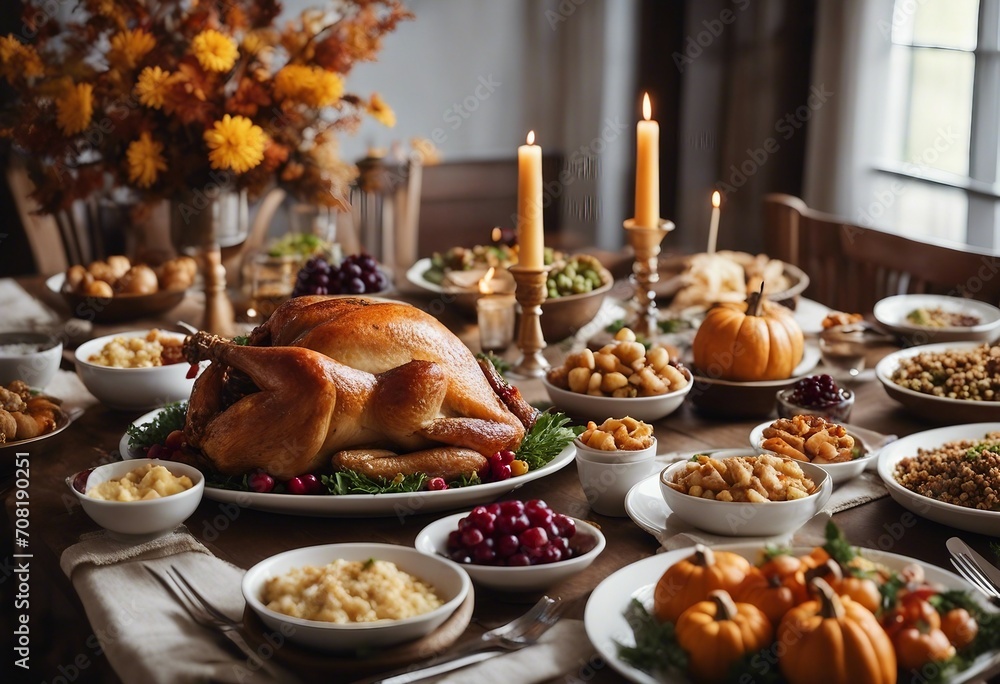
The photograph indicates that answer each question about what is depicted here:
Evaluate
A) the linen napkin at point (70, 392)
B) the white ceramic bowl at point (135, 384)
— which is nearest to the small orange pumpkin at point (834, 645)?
the white ceramic bowl at point (135, 384)

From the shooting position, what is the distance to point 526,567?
139 cm

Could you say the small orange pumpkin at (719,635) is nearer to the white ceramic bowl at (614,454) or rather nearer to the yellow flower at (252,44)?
the white ceramic bowl at (614,454)

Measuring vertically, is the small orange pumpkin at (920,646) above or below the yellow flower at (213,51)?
below

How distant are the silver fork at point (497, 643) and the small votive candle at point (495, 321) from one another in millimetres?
1222

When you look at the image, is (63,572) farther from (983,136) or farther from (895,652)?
(983,136)

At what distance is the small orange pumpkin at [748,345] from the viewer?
88.0 inches

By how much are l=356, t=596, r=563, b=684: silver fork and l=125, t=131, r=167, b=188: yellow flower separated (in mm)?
1643

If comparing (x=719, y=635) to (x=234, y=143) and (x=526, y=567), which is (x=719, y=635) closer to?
(x=526, y=567)

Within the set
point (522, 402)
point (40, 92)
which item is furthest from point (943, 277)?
point (40, 92)

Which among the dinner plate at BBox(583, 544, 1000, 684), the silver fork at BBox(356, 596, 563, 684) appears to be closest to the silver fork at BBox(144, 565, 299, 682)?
the silver fork at BBox(356, 596, 563, 684)

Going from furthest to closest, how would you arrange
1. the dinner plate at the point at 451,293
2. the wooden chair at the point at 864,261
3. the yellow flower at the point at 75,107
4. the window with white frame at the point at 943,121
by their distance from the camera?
the window with white frame at the point at 943,121
the wooden chair at the point at 864,261
the dinner plate at the point at 451,293
the yellow flower at the point at 75,107

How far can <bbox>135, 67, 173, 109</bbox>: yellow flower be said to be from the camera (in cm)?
247

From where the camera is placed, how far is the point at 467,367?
1847 mm

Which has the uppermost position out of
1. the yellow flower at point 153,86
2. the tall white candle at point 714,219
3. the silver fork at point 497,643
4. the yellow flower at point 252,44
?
the yellow flower at point 252,44
